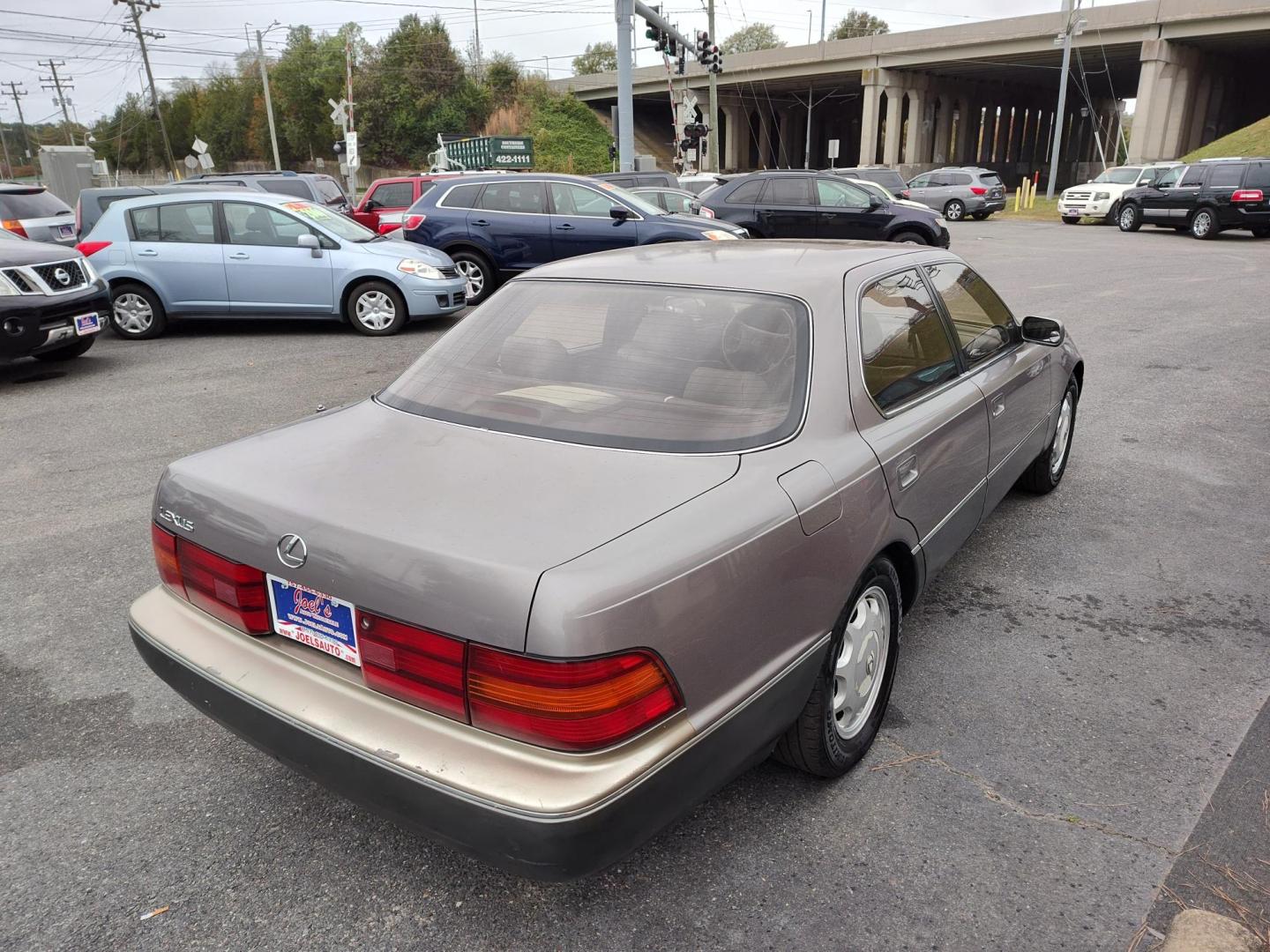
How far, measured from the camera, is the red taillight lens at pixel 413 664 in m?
1.97

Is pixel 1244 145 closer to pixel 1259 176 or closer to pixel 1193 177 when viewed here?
pixel 1193 177

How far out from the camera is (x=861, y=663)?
9.13 feet

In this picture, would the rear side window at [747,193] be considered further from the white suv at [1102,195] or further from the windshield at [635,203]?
the white suv at [1102,195]

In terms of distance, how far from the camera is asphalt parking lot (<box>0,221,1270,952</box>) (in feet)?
7.50

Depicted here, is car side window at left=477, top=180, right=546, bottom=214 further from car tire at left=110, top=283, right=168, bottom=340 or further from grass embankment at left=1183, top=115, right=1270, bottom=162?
grass embankment at left=1183, top=115, right=1270, bottom=162

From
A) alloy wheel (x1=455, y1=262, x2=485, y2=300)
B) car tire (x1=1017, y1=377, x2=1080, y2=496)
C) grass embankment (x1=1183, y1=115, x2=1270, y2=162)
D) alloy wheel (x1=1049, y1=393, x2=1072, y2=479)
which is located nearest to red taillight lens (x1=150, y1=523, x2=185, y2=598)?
car tire (x1=1017, y1=377, x2=1080, y2=496)

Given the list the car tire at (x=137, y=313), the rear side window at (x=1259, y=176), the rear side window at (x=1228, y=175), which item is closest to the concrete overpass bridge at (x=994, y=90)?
the rear side window at (x=1228, y=175)

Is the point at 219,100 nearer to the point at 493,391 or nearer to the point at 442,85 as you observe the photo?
the point at 442,85

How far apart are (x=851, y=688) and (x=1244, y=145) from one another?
4239cm

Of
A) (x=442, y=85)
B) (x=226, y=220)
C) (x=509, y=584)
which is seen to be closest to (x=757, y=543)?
(x=509, y=584)

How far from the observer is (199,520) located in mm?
2416

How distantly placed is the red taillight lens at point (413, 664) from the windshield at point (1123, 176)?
98.5 ft

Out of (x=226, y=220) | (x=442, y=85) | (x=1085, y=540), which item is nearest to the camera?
(x=1085, y=540)

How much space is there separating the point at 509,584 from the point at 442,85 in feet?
222
